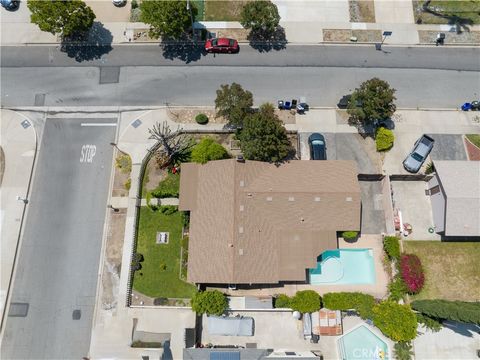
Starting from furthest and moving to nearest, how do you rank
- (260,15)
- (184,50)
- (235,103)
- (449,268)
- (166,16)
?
(184,50) → (260,15) → (166,16) → (235,103) → (449,268)

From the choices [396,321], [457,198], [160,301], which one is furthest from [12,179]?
[457,198]

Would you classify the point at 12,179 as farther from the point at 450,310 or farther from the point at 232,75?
the point at 450,310

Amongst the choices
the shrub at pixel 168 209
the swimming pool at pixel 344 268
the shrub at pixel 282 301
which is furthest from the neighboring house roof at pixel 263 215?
the swimming pool at pixel 344 268

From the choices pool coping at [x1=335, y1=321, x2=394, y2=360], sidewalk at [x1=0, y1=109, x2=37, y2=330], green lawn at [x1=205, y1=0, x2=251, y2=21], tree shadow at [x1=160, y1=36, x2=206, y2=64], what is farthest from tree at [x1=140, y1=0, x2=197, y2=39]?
pool coping at [x1=335, y1=321, x2=394, y2=360]

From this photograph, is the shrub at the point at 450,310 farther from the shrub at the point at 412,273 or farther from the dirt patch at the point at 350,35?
the dirt patch at the point at 350,35

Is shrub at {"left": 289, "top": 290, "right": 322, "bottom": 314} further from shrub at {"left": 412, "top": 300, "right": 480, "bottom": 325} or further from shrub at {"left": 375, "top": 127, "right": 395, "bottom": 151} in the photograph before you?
shrub at {"left": 375, "top": 127, "right": 395, "bottom": 151}
